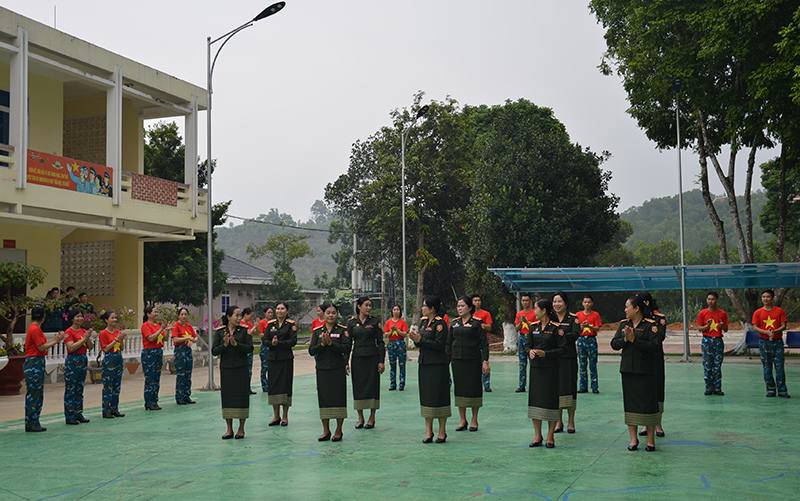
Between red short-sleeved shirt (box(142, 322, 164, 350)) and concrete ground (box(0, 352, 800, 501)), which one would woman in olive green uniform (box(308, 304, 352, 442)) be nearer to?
concrete ground (box(0, 352, 800, 501))

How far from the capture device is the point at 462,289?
36344 millimetres

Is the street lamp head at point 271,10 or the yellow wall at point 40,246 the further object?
the yellow wall at point 40,246

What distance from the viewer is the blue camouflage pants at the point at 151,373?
38.4 ft

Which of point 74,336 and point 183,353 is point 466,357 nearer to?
point 74,336

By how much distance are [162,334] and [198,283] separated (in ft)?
55.0

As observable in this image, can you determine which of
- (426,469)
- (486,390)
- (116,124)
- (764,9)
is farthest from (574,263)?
(426,469)

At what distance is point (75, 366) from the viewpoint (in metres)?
10.0

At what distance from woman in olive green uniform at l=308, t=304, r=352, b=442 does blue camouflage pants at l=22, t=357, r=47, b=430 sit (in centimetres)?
396

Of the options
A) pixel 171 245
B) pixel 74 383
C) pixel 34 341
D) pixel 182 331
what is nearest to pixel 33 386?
pixel 34 341

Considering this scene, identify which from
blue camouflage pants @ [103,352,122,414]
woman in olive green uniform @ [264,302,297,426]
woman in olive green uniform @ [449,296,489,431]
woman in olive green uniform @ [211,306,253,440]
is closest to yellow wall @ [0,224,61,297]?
blue camouflage pants @ [103,352,122,414]

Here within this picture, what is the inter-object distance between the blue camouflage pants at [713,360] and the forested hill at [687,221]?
58669 mm

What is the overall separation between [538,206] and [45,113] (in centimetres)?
1566

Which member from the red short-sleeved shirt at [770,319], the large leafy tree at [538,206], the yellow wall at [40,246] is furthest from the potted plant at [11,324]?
the large leafy tree at [538,206]

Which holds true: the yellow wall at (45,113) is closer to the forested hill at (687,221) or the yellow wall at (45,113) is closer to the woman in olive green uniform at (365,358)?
the woman in olive green uniform at (365,358)
